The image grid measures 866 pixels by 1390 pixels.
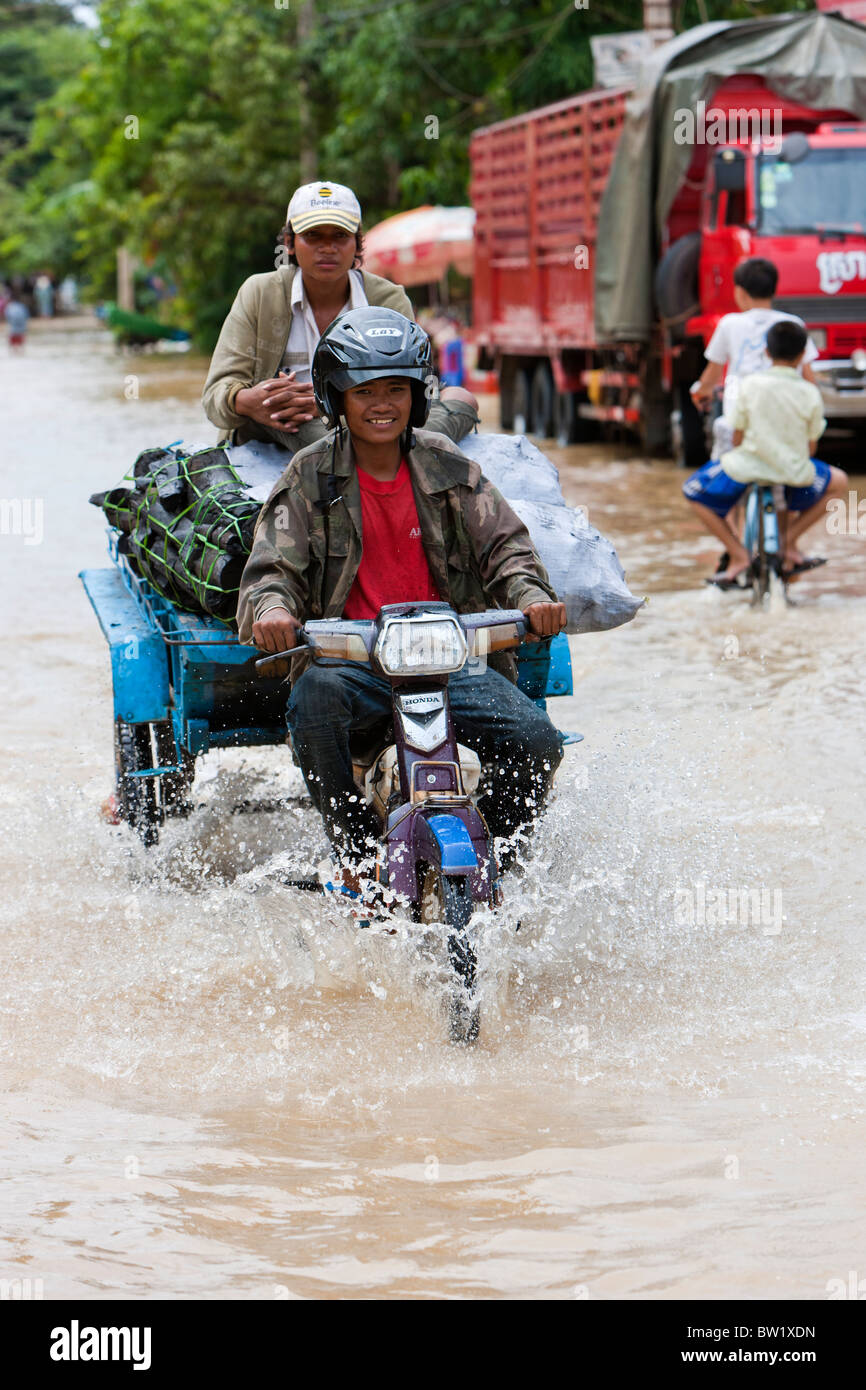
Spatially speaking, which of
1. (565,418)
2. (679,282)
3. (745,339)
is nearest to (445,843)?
(745,339)

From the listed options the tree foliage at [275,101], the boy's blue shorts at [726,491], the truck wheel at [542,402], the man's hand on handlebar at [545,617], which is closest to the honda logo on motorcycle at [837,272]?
the boy's blue shorts at [726,491]

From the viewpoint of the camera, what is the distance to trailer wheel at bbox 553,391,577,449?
20469mm

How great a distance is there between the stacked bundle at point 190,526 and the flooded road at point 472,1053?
801 mm

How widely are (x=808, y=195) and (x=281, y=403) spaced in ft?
34.5

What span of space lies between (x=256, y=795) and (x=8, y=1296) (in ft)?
11.5

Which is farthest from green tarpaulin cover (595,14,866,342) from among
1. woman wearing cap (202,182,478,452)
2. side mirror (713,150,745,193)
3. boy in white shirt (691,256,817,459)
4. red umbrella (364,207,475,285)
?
woman wearing cap (202,182,478,452)

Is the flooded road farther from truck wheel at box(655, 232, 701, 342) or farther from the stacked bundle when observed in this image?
truck wheel at box(655, 232, 701, 342)

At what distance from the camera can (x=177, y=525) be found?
548 cm

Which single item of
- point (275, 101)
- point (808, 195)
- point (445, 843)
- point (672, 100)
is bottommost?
point (445, 843)

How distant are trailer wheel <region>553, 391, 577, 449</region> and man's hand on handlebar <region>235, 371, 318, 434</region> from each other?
15.0m

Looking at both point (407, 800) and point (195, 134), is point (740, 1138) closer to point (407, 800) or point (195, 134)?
point (407, 800)

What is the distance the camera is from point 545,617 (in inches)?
178

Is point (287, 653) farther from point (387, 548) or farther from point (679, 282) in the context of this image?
point (679, 282)

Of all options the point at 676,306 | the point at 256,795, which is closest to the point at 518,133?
the point at 676,306
